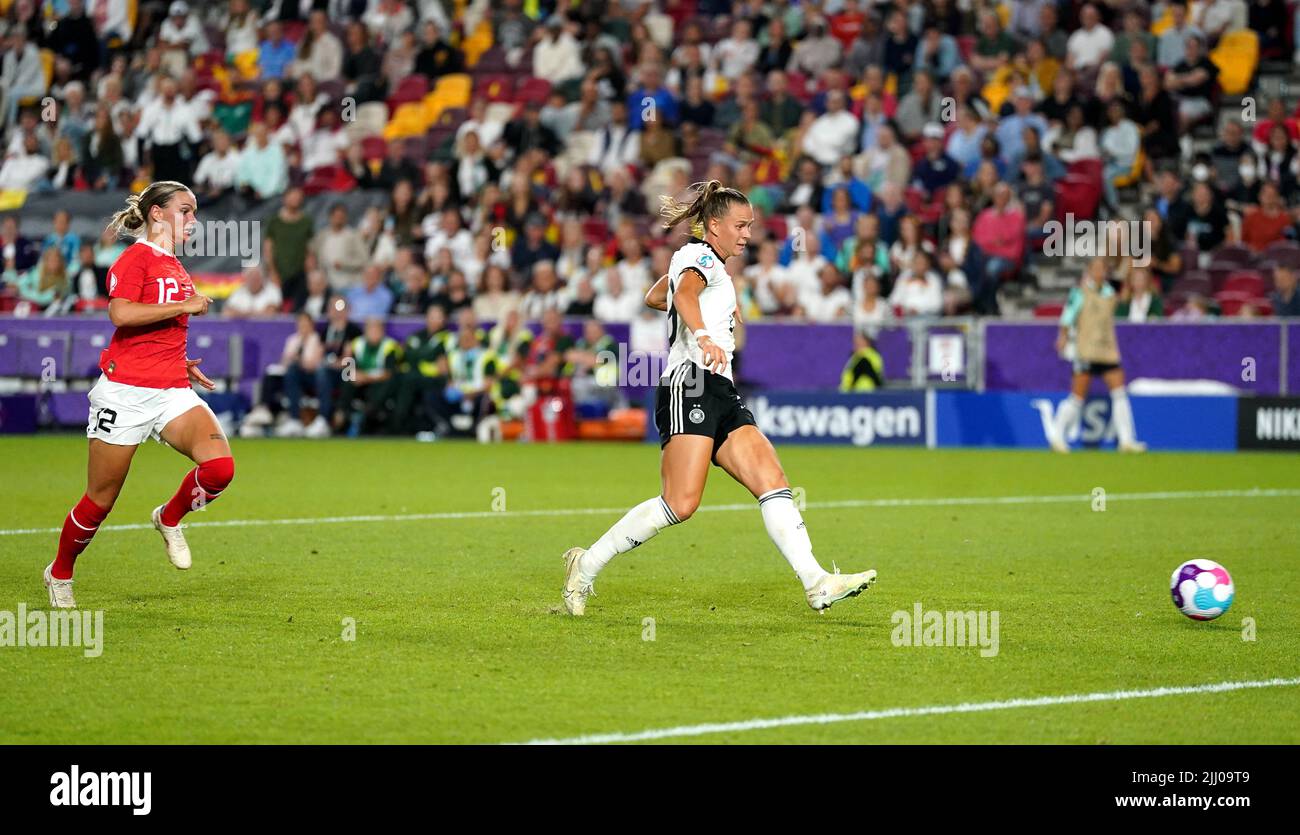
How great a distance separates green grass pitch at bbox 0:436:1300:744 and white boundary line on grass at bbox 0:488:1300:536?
147 mm

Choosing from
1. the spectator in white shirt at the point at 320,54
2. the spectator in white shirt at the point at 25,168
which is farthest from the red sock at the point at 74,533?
the spectator in white shirt at the point at 25,168

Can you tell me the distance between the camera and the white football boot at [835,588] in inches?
340

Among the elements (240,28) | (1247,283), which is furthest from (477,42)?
(1247,283)

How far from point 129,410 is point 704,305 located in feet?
9.92

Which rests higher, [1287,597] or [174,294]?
[174,294]

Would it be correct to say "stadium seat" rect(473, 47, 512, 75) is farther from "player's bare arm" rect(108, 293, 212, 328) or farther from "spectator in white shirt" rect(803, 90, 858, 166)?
"player's bare arm" rect(108, 293, 212, 328)

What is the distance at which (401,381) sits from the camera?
79.9 feet

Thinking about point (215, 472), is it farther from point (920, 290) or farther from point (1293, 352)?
point (1293, 352)

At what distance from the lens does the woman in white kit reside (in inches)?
347

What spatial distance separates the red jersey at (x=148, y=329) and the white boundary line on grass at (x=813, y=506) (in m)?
3.63

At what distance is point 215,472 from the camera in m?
9.48

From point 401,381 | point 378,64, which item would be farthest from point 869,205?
point 378,64

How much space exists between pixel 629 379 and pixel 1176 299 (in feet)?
23.6

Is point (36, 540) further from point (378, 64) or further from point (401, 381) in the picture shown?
point (378, 64)
